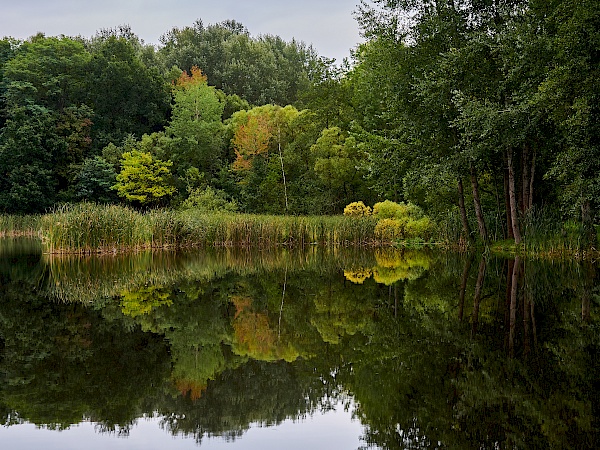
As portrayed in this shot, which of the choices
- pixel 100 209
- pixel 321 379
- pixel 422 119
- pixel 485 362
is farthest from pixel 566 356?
pixel 100 209

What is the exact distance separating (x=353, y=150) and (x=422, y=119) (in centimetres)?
932

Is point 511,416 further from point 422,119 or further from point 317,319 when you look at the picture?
point 422,119

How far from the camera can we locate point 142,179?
2973 cm

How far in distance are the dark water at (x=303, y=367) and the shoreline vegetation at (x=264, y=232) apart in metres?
5.60

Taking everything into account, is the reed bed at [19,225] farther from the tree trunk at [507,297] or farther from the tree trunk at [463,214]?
the tree trunk at [507,297]

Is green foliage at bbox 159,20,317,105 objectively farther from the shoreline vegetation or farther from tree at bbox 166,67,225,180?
the shoreline vegetation

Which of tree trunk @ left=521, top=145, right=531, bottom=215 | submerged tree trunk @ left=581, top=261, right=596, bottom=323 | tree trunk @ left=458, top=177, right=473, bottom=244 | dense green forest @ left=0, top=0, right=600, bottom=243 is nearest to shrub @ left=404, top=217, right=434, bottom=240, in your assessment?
dense green forest @ left=0, top=0, right=600, bottom=243

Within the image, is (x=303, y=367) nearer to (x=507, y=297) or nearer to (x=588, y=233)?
(x=507, y=297)

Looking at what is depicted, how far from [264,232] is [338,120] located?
365 inches

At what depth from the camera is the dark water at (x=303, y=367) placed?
314cm

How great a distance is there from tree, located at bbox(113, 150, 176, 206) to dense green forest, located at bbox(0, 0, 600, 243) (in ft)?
0.37

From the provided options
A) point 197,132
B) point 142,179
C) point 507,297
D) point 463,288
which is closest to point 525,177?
point 463,288

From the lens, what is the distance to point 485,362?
4.29 metres

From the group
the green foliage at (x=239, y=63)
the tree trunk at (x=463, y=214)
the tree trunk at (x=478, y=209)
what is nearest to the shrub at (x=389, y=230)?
the tree trunk at (x=463, y=214)
